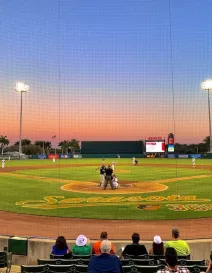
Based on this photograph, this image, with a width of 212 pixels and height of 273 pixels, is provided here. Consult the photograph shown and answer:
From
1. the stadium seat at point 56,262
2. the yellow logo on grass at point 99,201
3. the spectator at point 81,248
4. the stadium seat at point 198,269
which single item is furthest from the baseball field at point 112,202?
the stadium seat at point 198,269

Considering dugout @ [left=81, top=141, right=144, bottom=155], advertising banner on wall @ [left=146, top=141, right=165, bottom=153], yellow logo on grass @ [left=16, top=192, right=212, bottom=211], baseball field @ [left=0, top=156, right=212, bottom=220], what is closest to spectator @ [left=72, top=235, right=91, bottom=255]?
baseball field @ [left=0, top=156, right=212, bottom=220]

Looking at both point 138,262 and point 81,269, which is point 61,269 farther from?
point 138,262

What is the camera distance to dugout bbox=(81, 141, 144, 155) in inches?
2655

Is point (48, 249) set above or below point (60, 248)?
below

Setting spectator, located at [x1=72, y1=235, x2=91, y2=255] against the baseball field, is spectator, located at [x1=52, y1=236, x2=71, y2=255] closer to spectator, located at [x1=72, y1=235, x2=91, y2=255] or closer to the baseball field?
spectator, located at [x1=72, y1=235, x2=91, y2=255]

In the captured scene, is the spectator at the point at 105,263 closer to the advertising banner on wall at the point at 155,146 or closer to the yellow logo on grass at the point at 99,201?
the yellow logo on grass at the point at 99,201

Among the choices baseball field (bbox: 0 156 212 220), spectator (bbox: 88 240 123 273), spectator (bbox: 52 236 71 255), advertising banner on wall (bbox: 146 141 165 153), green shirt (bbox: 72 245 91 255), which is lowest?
baseball field (bbox: 0 156 212 220)

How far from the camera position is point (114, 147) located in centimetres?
6806

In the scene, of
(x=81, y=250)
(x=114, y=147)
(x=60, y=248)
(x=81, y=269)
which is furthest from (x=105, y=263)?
(x=114, y=147)

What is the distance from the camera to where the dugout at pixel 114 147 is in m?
67.4

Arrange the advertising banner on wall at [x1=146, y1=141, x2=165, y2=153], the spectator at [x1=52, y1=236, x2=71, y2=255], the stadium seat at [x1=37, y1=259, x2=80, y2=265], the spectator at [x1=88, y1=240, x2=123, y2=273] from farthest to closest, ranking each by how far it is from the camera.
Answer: the advertising banner on wall at [x1=146, y1=141, x2=165, y2=153], the spectator at [x1=52, y1=236, x2=71, y2=255], the stadium seat at [x1=37, y1=259, x2=80, y2=265], the spectator at [x1=88, y1=240, x2=123, y2=273]

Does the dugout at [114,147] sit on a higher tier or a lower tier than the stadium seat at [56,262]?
higher

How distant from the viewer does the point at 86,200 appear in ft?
49.4

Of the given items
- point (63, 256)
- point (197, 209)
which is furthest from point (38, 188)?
point (63, 256)
